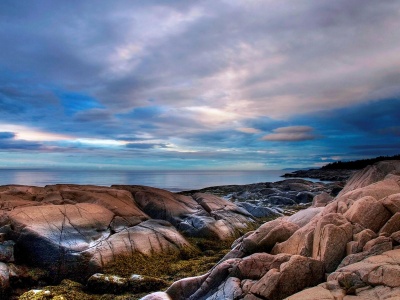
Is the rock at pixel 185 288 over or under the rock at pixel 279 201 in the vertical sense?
under

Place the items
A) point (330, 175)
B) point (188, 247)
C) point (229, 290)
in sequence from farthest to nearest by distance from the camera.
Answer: point (330, 175) < point (188, 247) < point (229, 290)

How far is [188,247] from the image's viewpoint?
57.0ft

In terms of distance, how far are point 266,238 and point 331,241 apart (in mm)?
3038

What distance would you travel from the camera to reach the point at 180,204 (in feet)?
76.4

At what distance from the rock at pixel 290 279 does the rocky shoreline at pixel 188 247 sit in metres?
0.03

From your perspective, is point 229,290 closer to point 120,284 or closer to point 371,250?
point 371,250

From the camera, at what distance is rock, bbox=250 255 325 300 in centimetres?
841

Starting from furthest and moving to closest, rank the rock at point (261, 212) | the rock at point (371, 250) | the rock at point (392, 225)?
the rock at point (261, 212) < the rock at point (392, 225) < the rock at point (371, 250)

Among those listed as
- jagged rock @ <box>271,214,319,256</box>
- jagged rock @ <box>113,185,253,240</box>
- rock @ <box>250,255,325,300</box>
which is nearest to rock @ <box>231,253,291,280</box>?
rock @ <box>250,255,325,300</box>

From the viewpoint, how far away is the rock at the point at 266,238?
12.3m

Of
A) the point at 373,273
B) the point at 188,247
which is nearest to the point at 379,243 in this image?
the point at 373,273

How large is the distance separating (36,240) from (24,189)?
9366 mm

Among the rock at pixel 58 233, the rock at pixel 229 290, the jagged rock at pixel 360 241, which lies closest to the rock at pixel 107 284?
the rock at pixel 58 233

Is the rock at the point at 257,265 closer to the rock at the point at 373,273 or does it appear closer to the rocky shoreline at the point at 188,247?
the rocky shoreline at the point at 188,247
